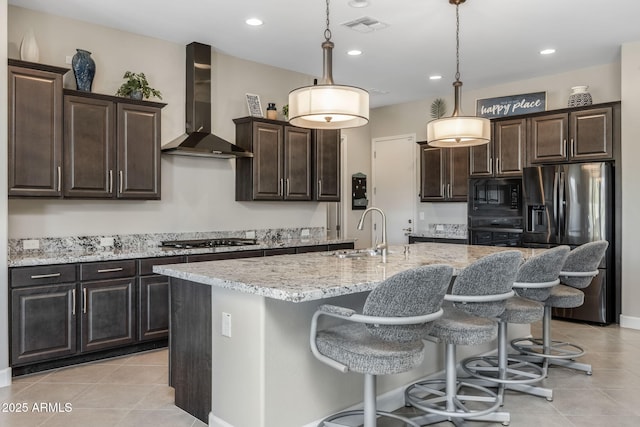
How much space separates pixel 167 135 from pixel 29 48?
1.42 m

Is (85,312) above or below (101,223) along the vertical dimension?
below

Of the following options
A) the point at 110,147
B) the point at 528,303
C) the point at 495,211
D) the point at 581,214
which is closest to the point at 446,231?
the point at 495,211

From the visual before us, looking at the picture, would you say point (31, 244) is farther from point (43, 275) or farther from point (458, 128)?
point (458, 128)

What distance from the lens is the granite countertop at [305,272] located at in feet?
6.94

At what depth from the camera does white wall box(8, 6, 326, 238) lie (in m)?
4.16

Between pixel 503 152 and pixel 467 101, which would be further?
pixel 467 101

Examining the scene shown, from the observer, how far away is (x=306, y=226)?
20.5 feet

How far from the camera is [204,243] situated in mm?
4887

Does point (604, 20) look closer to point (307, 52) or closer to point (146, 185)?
point (307, 52)

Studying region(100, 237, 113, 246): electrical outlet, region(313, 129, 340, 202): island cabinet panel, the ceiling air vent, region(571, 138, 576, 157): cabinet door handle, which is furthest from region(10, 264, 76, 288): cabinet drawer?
region(571, 138, 576, 157): cabinet door handle

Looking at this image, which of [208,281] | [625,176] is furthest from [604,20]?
[208,281]

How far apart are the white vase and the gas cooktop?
6.20 ft

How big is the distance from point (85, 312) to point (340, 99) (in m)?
2.58

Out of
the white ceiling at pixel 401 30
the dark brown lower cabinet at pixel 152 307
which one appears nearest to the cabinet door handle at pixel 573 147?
the white ceiling at pixel 401 30
